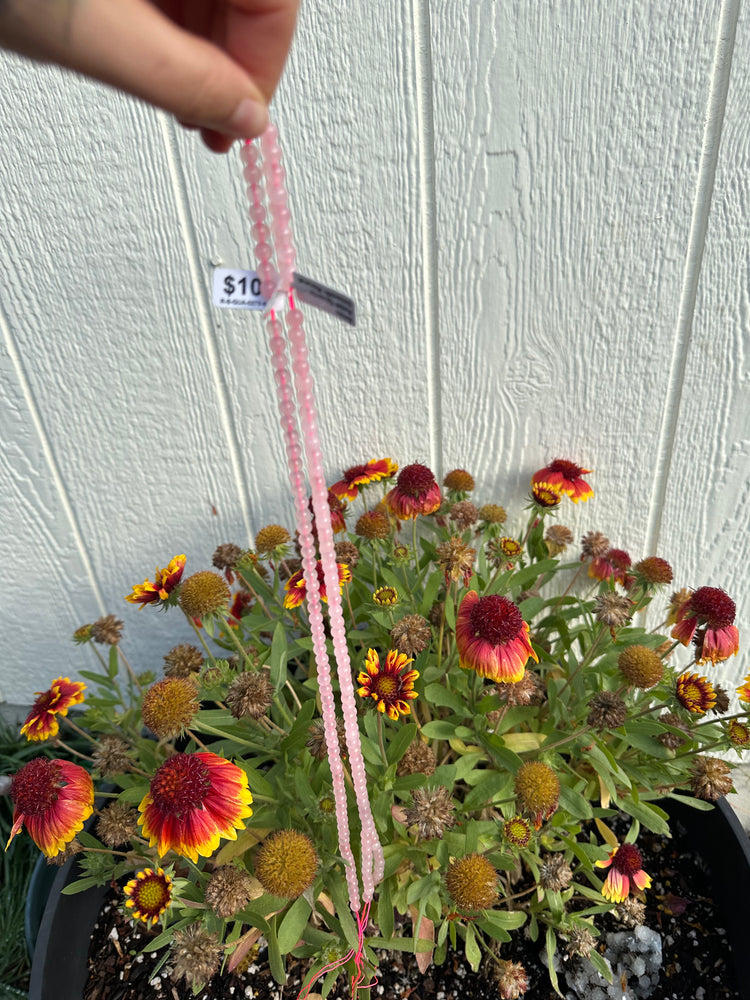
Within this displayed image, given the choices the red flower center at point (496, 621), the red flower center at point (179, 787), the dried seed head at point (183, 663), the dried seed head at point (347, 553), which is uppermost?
the dried seed head at point (347, 553)

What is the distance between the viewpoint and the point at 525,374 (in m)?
1.06

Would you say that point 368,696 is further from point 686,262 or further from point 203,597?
point 686,262

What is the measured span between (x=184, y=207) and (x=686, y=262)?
80 centimetres

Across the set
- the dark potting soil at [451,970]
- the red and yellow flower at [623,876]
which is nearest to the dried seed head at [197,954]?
the dark potting soil at [451,970]

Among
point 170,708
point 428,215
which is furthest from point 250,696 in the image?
point 428,215

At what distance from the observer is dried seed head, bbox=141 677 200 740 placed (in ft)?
2.44

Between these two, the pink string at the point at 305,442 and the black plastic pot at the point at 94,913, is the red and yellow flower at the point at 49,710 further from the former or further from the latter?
the pink string at the point at 305,442

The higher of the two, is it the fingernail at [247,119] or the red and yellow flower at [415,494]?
the fingernail at [247,119]

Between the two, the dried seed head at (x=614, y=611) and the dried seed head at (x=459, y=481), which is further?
the dried seed head at (x=459, y=481)

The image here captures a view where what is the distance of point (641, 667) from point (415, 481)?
42 centimetres

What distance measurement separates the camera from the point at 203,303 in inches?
42.3

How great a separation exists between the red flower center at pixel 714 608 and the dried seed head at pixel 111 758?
0.85 meters

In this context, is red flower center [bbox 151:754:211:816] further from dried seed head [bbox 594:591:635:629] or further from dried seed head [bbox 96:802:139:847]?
dried seed head [bbox 594:591:635:629]

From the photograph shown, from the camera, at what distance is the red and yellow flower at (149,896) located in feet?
2.37
